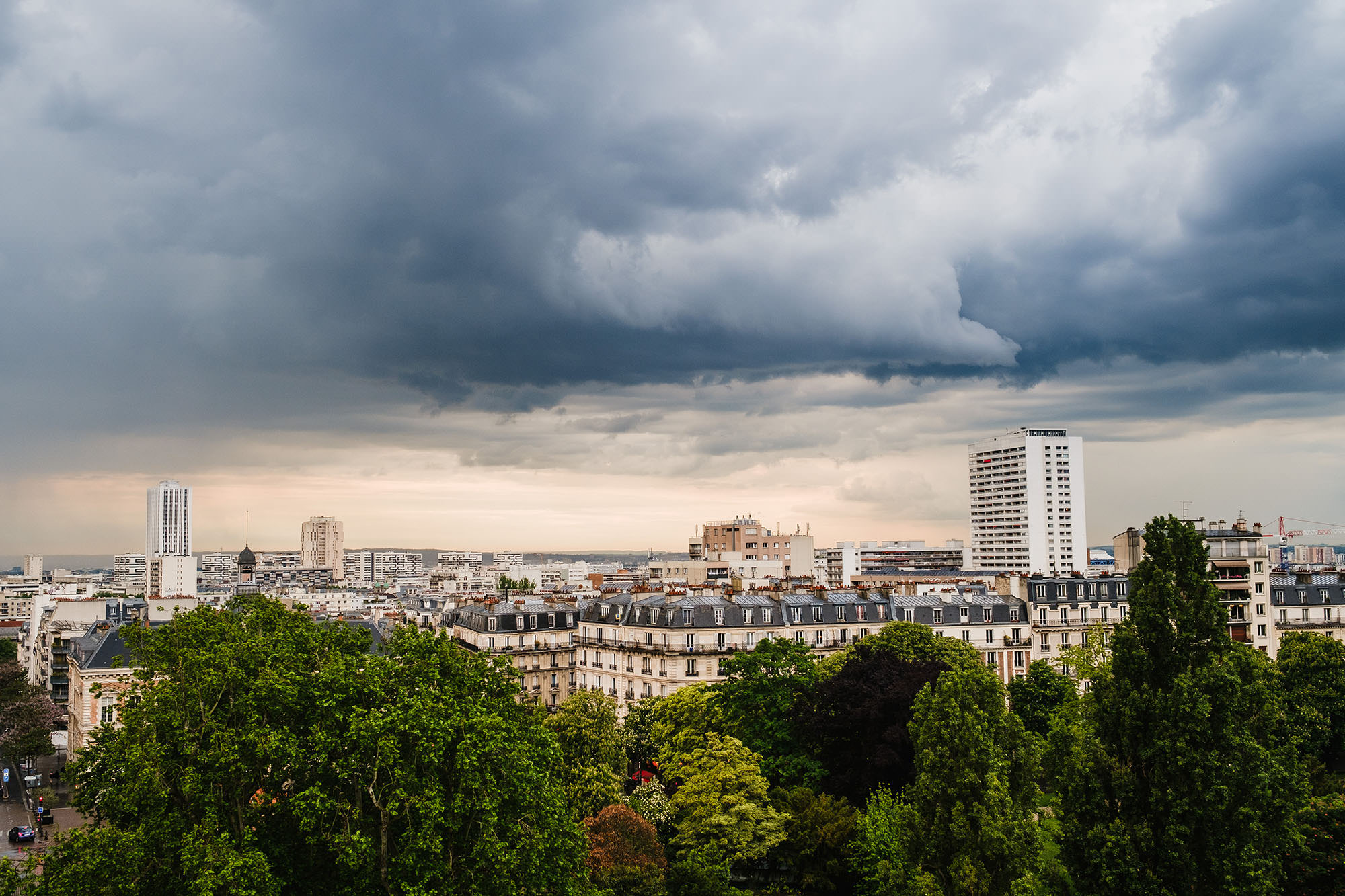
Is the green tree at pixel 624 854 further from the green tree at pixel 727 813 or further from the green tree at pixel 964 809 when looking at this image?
the green tree at pixel 964 809

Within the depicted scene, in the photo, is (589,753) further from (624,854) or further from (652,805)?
(624,854)

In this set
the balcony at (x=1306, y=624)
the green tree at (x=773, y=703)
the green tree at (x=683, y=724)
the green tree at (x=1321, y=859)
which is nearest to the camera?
the green tree at (x=1321, y=859)

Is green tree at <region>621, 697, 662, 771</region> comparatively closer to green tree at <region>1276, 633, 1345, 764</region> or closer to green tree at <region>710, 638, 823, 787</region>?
green tree at <region>710, 638, 823, 787</region>

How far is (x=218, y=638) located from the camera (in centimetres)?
3372

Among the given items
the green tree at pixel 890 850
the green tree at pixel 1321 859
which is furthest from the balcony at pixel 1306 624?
the green tree at pixel 890 850

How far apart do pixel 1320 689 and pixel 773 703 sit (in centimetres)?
3570

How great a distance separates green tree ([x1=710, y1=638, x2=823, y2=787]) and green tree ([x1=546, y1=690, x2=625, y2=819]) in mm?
7152

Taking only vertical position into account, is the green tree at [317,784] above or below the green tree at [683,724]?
above

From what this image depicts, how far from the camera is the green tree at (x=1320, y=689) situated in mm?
63056

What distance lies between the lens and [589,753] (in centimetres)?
5503

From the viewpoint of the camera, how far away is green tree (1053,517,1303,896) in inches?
1195

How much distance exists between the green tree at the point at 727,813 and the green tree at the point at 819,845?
97 cm

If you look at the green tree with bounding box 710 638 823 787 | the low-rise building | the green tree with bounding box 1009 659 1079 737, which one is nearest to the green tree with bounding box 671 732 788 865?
the green tree with bounding box 710 638 823 787

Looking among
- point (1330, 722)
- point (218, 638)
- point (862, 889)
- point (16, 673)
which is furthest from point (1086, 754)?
point (16, 673)
